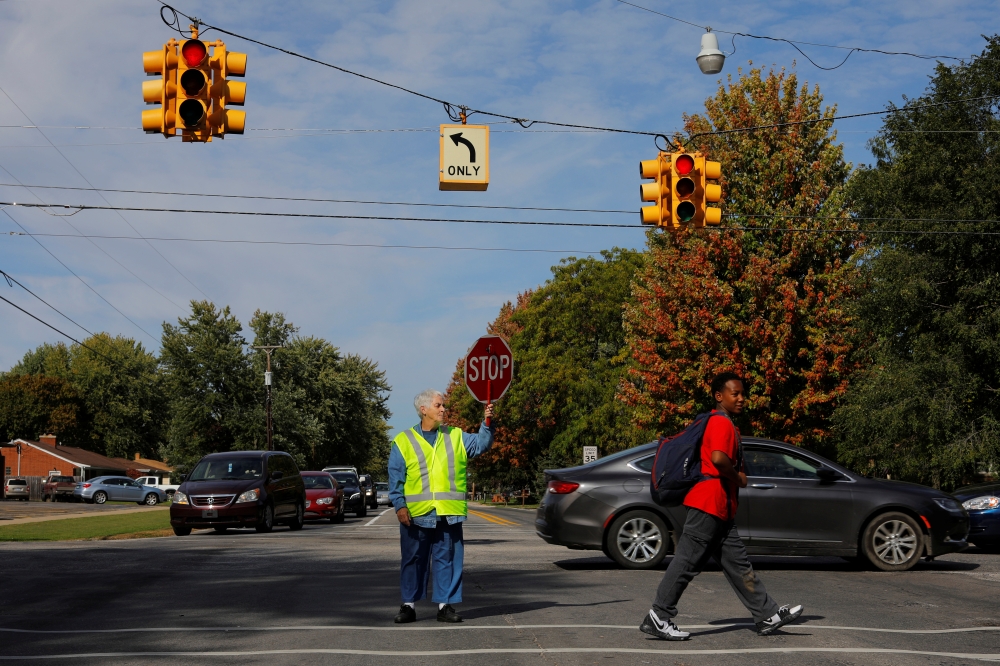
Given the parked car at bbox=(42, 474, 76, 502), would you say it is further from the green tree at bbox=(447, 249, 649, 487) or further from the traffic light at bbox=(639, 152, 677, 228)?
the traffic light at bbox=(639, 152, 677, 228)

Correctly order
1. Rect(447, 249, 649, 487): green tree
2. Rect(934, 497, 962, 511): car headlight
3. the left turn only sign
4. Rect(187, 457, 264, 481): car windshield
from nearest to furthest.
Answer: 1. Rect(934, 497, 962, 511): car headlight
2. the left turn only sign
3. Rect(187, 457, 264, 481): car windshield
4. Rect(447, 249, 649, 487): green tree

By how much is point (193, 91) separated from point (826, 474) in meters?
8.29

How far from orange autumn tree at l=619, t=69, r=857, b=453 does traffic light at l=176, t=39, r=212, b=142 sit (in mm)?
19386

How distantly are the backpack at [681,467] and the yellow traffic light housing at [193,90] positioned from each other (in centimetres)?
708

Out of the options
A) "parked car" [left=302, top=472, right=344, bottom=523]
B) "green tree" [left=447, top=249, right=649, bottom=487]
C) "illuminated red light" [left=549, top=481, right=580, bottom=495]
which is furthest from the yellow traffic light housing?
"green tree" [left=447, top=249, right=649, bottom=487]

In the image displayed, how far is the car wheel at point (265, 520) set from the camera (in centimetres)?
2130

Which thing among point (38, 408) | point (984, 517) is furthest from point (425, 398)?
point (38, 408)

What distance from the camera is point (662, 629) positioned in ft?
24.9

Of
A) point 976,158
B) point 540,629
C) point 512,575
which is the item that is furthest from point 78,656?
point 976,158

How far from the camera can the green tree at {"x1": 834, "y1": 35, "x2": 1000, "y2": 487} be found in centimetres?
2673

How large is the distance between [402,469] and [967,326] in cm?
2192

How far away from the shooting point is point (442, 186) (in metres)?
15.2

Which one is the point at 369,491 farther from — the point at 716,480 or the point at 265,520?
the point at 716,480

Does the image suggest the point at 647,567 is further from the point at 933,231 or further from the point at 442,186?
the point at 933,231
